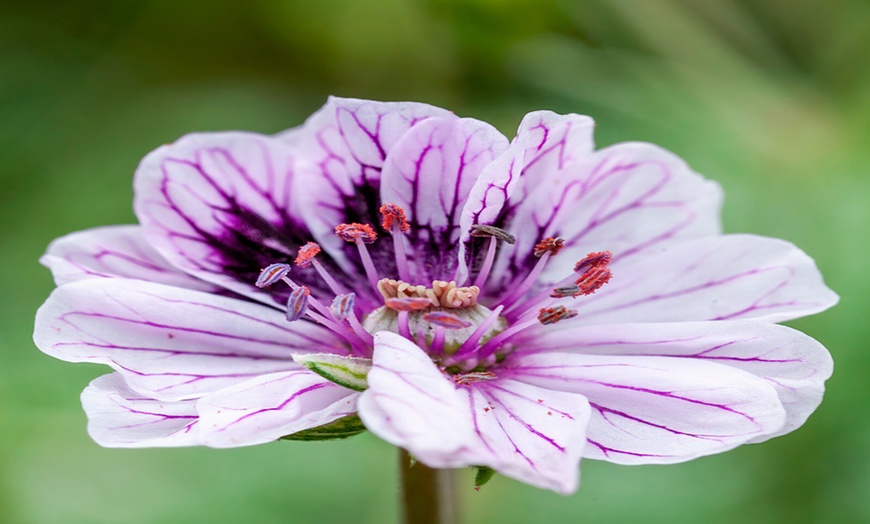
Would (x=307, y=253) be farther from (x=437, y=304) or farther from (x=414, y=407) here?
(x=414, y=407)

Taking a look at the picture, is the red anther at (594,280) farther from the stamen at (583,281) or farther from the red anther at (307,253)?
the red anther at (307,253)

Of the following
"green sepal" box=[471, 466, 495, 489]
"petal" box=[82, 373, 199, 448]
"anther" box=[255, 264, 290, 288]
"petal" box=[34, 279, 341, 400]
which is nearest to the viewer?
"green sepal" box=[471, 466, 495, 489]

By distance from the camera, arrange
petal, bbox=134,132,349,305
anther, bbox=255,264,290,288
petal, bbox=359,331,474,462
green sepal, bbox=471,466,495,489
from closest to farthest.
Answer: petal, bbox=359,331,474,462
green sepal, bbox=471,466,495,489
anther, bbox=255,264,290,288
petal, bbox=134,132,349,305

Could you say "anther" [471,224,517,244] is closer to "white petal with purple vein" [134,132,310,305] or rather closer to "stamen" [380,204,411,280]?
"stamen" [380,204,411,280]

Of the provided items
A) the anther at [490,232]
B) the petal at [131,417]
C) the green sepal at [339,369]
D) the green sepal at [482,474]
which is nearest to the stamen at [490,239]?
the anther at [490,232]

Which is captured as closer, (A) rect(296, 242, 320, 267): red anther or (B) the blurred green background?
(A) rect(296, 242, 320, 267): red anther

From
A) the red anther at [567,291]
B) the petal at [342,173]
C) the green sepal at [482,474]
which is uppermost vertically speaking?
the petal at [342,173]

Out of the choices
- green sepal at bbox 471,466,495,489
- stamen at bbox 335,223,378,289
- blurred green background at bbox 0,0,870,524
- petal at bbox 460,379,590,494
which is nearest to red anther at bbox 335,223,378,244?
stamen at bbox 335,223,378,289
